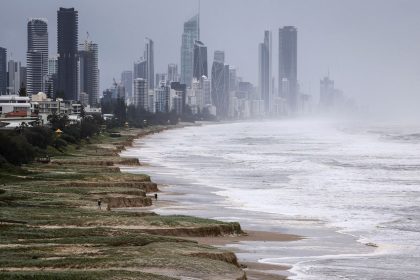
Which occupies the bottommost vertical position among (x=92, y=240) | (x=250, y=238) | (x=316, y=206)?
(x=316, y=206)

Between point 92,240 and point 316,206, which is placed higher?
point 92,240

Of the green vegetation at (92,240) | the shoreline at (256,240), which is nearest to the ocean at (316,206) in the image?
the shoreline at (256,240)

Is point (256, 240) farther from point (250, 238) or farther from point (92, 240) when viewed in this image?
point (92, 240)

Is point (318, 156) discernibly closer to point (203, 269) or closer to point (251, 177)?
point (251, 177)

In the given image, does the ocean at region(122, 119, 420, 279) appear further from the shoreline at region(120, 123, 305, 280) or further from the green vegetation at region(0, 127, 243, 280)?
the green vegetation at region(0, 127, 243, 280)

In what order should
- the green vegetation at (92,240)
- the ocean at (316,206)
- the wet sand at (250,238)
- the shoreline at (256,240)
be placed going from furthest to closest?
the wet sand at (250,238) < the ocean at (316,206) < the shoreline at (256,240) < the green vegetation at (92,240)

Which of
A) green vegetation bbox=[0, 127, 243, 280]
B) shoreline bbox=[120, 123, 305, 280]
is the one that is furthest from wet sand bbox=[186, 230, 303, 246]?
green vegetation bbox=[0, 127, 243, 280]

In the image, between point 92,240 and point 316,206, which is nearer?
point 92,240

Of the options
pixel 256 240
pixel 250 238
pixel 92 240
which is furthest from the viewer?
pixel 250 238

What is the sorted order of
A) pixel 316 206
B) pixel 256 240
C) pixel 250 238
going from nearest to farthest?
pixel 256 240, pixel 250 238, pixel 316 206

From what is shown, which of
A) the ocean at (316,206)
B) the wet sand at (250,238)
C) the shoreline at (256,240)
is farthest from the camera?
the wet sand at (250,238)

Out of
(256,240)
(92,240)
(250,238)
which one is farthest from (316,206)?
(92,240)

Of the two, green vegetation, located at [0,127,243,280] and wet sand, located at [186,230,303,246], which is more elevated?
green vegetation, located at [0,127,243,280]

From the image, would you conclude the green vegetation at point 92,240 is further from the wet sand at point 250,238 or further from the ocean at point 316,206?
the ocean at point 316,206
